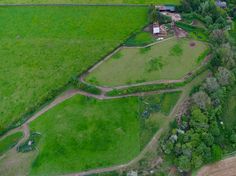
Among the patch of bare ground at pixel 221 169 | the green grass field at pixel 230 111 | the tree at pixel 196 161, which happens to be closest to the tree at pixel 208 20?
the green grass field at pixel 230 111

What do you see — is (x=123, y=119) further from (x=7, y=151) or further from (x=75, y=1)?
(x=75, y=1)

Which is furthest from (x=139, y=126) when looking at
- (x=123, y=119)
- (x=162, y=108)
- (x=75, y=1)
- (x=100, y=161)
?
(x=75, y=1)

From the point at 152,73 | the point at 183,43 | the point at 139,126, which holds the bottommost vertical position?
the point at 139,126

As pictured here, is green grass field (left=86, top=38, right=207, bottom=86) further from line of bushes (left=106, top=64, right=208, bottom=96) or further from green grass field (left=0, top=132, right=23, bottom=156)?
green grass field (left=0, top=132, right=23, bottom=156)

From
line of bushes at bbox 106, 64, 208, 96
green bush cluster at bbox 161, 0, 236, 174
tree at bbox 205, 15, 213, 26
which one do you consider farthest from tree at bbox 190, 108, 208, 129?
tree at bbox 205, 15, 213, 26

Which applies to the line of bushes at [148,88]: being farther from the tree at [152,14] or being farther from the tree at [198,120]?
the tree at [152,14]

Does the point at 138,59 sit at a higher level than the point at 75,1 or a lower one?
lower

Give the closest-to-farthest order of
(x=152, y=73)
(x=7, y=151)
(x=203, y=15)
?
(x=7, y=151) < (x=152, y=73) < (x=203, y=15)
